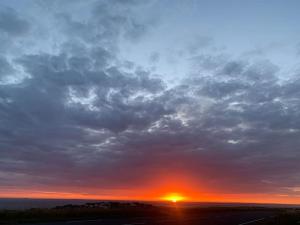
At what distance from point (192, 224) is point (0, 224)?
13.7 metres

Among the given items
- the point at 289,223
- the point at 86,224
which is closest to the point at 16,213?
the point at 86,224

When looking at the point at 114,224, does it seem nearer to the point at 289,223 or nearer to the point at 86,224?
the point at 86,224

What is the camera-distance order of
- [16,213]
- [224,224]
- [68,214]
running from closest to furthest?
[224,224] → [16,213] → [68,214]

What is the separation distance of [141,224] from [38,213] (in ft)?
42.4

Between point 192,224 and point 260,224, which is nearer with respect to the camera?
point 192,224

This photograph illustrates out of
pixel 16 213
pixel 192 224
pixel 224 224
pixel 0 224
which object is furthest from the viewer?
pixel 16 213

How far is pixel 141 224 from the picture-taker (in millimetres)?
27797

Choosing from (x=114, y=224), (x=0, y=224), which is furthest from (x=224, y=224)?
(x=0, y=224)

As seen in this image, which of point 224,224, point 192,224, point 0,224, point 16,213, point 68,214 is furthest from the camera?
point 68,214

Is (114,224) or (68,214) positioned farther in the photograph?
(68,214)

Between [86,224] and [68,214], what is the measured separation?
10898 mm

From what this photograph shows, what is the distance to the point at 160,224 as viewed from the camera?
2831cm

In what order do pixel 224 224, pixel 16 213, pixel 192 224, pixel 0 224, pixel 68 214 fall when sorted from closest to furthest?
pixel 0 224 < pixel 192 224 < pixel 224 224 < pixel 16 213 < pixel 68 214

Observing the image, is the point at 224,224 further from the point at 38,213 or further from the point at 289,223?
the point at 38,213
